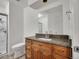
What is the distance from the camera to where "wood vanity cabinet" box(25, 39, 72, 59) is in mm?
1968

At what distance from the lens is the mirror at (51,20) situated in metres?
3.09

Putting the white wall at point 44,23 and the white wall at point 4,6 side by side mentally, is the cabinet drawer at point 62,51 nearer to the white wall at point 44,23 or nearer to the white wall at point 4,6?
the white wall at point 44,23

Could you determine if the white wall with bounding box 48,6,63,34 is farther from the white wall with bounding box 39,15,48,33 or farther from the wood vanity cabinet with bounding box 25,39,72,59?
the wood vanity cabinet with bounding box 25,39,72,59

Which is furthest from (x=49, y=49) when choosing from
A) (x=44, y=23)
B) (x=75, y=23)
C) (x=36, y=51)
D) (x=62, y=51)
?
(x=44, y=23)

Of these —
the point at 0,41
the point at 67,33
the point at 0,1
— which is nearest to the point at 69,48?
the point at 67,33

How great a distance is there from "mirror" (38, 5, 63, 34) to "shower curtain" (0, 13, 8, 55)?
53.3 inches

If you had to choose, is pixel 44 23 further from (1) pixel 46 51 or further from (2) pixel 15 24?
(1) pixel 46 51

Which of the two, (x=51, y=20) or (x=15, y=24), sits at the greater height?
(x=51, y=20)

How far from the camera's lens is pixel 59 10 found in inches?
123

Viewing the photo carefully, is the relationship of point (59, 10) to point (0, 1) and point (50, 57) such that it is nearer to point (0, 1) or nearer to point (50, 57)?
point (50, 57)

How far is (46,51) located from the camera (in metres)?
2.51

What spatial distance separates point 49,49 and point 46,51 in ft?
0.47

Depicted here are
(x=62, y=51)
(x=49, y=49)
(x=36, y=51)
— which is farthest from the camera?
(x=36, y=51)

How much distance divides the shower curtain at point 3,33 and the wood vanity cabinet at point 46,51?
0.78m
